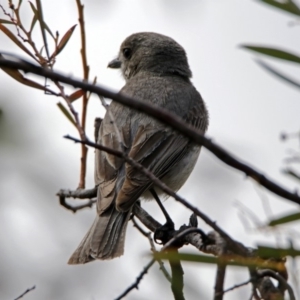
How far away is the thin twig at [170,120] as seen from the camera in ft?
4.83

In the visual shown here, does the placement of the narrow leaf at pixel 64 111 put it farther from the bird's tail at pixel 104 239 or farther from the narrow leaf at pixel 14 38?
the bird's tail at pixel 104 239

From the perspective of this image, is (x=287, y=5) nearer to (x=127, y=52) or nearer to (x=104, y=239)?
(x=104, y=239)

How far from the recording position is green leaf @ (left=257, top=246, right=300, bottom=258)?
171 centimetres

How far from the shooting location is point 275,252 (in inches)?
67.9

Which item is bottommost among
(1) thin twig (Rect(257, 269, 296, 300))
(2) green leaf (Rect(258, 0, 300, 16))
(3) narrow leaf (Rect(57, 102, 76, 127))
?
(1) thin twig (Rect(257, 269, 296, 300))

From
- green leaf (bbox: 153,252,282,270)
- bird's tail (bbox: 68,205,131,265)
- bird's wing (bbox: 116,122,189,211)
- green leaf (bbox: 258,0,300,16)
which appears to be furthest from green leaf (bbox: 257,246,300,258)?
bird's wing (bbox: 116,122,189,211)

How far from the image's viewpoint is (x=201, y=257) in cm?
174

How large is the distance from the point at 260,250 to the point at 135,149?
3.97 meters

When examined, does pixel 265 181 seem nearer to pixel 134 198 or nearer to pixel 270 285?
pixel 270 285

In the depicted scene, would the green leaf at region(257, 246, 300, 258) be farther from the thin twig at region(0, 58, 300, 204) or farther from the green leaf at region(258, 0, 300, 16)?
the green leaf at region(258, 0, 300, 16)

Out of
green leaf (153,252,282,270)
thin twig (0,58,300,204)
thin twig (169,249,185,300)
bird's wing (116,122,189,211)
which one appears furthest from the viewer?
bird's wing (116,122,189,211)

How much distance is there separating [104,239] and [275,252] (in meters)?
3.21

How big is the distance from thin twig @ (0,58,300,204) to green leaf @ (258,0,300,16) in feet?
1.98

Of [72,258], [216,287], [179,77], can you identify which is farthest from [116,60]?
[216,287]
